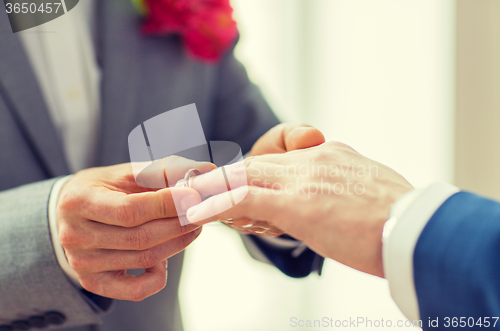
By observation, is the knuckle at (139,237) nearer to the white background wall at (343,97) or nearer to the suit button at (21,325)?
the suit button at (21,325)

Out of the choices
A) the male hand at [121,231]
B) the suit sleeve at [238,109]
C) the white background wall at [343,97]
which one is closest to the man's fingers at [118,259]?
the male hand at [121,231]

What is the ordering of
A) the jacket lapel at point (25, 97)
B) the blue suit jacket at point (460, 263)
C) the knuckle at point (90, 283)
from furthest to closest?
the jacket lapel at point (25, 97) → the knuckle at point (90, 283) → the blue suit jacket at point (460, 263)

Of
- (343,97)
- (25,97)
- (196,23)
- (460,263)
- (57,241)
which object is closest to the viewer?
(460,263)

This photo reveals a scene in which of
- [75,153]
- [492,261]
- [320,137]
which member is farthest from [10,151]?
[492,261]

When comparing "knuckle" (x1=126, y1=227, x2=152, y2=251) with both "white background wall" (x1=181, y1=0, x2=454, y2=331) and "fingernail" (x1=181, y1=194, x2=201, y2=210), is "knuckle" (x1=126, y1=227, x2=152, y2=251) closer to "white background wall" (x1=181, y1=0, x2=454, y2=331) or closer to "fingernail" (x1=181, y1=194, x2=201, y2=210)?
"fingernail" (x1=181, y1=194, x2=201, y2=210)

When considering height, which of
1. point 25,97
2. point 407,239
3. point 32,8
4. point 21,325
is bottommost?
point 21,325

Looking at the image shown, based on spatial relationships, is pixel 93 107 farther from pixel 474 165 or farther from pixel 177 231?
pixel 474 165

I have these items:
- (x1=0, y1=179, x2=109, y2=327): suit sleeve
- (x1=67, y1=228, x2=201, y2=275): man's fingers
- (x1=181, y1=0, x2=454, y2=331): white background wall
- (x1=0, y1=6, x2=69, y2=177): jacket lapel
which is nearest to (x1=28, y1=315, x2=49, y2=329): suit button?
(x1=0, y1=179, x2=109, y2=327): suit sleeve

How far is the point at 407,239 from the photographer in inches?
9.1

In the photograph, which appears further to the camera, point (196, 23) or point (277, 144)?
point (196, 23)

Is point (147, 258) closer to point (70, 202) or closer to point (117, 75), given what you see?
point (70, 202)

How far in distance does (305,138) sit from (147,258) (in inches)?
8.1

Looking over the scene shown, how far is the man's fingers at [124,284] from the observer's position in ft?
1.00

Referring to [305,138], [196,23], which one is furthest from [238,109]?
[305,138]
